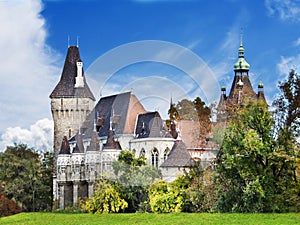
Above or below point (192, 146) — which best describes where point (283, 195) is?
below

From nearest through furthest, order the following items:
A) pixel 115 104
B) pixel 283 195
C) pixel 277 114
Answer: pixel 283 195 < pixel 277 114 < pixel 115 104

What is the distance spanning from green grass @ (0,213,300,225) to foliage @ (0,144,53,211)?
86.2 ft

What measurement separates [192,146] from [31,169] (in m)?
17.6

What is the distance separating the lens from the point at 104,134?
50500 millimetres

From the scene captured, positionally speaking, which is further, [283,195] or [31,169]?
[31,169]

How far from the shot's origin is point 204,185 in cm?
2914

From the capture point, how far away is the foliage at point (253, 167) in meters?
24.8

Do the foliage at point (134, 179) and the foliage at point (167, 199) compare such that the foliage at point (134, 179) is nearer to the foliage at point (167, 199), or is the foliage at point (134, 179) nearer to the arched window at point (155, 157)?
the foliage at point (167, 199)

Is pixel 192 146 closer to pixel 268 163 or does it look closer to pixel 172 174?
pixel 172 174

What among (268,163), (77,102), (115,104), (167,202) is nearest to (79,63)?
(77,102)

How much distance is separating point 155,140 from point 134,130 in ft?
10.9

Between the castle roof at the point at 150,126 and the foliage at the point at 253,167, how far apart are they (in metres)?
19.6

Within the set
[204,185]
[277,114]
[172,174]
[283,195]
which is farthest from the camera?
[172,174]

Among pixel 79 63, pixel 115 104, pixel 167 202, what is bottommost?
pixel 167 202
